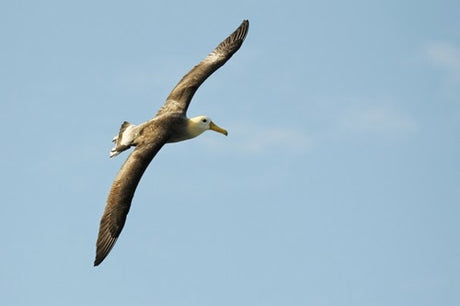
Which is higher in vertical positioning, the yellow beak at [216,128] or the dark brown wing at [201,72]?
the dark brown wing at [201,72]

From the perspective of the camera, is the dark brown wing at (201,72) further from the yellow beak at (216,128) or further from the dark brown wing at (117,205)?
the dark brown wing at (117,205)

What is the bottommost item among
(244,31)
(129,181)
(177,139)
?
(129,181)

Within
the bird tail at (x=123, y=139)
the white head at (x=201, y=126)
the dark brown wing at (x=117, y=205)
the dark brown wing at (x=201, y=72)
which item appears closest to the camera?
the dark brown wing at (x=117, y=205)

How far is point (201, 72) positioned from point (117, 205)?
248 inches

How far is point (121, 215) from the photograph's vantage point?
76.1 ft

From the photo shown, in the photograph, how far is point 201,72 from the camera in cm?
2816

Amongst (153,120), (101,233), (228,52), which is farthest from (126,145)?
(228,52)

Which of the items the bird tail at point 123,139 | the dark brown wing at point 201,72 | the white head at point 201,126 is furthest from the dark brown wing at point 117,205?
the dark brown wing at point 201,72

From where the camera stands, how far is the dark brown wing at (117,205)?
75.4 ft

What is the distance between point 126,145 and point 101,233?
2795mm

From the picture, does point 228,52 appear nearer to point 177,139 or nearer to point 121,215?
point 177,139

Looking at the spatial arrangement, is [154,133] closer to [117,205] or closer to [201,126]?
[201,126]

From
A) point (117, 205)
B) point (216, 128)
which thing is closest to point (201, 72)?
point (216, 128)

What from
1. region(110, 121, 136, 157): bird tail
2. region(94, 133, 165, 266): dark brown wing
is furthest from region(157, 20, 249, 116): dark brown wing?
region(94, 133, 165, 266): dark brown wing
